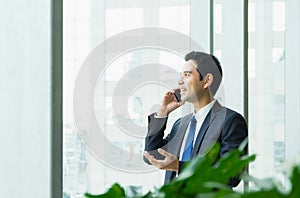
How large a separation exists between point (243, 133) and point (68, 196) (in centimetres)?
77

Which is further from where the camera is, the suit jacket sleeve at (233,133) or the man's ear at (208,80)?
the man's ear at (208,80)

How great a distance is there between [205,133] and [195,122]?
10 centimetres

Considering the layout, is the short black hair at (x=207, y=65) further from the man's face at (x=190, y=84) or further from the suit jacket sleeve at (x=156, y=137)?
the suit jacket sleeve at (x=156, y=137)

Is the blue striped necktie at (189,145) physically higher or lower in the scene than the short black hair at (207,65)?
lower

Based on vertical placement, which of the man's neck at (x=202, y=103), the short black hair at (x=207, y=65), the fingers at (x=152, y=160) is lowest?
the fingers at (x=152, y=160)

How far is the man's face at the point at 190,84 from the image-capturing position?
8.74ft

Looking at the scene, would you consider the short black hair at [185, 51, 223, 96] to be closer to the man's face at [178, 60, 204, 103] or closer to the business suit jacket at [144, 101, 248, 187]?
the man's face at [178, 60, 204, 103]
